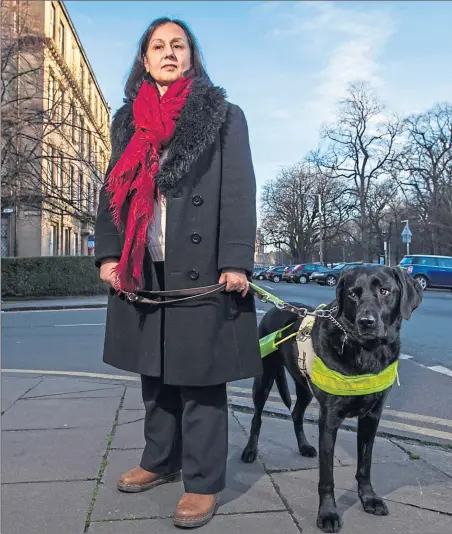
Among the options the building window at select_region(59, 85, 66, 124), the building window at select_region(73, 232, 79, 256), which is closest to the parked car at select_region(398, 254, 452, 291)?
the building window at select_region(59, 85, 66, 124)

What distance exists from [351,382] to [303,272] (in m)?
40.6

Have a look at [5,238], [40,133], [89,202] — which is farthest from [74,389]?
[5,238]

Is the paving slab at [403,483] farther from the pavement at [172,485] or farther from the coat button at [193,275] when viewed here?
the coat button at [193,275]

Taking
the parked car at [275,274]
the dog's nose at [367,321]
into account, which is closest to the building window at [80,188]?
the dog's nose at [367,321]

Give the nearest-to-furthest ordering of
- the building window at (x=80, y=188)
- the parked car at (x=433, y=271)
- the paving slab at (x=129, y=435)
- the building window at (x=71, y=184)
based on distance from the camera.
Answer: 1. the paving slab at (x=129, y=435)
2. the building window at (x=71, y=184)
3. the building window at (x=80, y=188)
4. the parked car at (x=433, y=271)

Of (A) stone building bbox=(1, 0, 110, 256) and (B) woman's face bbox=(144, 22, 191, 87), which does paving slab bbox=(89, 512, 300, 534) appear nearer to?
(B) woman's face bbox=(144, 22, 191, 87)

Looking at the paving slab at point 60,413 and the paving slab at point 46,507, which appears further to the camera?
the paving slab at point 60,413

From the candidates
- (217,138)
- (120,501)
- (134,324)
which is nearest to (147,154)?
(217,138)

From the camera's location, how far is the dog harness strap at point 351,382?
2.68 meters

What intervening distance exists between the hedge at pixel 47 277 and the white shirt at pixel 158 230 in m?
19.8

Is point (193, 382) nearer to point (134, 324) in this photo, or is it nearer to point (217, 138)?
point (134, 324)

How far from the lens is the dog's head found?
265 cm

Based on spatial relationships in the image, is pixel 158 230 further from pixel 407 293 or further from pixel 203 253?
pixel 407 293

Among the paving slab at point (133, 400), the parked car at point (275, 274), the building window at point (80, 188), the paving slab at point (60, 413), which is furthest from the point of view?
the parked car at point (275, 274)
